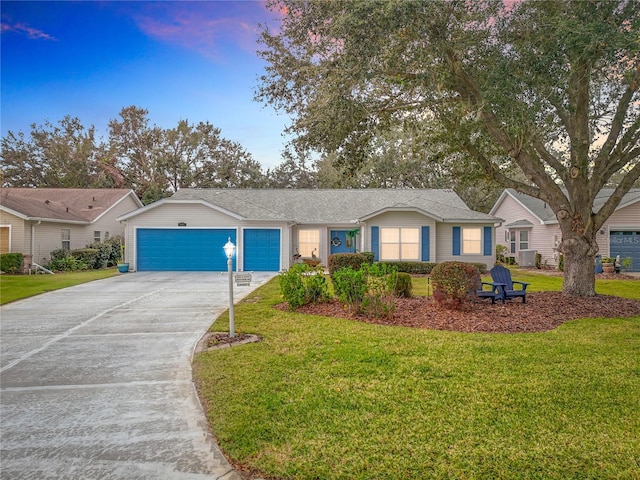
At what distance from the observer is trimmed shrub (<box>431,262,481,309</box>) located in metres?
8.05

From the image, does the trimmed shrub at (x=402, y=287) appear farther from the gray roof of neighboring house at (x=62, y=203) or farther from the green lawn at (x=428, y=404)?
the gray roof of neighboring house at (x=62, y=203)

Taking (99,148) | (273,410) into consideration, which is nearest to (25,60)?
(273,410)

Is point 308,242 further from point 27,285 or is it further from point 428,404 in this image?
point 428,404

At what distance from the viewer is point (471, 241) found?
19.3 meters

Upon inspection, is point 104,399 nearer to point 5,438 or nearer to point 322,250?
point 5,438

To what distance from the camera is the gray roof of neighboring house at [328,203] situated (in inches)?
753

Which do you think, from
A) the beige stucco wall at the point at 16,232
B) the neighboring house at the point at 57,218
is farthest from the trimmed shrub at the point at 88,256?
the beige stucco wall at the point at 16,232

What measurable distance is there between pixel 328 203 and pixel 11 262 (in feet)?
51.4

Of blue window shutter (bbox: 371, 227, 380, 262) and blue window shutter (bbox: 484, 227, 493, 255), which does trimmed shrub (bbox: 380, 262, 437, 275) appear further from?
blue window shutter (bbox: 484, 227, 493, 255)

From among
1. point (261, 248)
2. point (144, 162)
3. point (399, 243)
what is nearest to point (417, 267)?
point (399, 243)

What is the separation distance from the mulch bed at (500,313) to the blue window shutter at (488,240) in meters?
9.24

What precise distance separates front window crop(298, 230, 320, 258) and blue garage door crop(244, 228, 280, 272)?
2.26 metres

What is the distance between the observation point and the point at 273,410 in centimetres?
375

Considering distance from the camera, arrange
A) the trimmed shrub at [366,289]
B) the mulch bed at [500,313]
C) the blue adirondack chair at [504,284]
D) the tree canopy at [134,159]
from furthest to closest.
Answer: the tree canopy at [134,159], the blue adirondack chair at [504,284], the trimmed shrub at [366,289], the mulch bed at [500,313]
